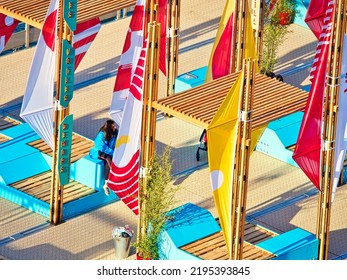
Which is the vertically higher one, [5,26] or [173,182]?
[5,26]

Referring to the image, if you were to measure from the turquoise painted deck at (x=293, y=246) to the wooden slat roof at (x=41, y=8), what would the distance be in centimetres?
553

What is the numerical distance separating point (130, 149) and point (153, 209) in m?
1.16

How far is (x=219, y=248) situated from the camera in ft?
103

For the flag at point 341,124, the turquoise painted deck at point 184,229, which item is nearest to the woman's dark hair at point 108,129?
the turquoise painted deck at point 184,229

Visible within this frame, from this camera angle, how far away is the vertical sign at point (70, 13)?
31.3 m

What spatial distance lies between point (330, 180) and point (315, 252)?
1546 mm

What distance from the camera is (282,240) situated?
31516 millimetres

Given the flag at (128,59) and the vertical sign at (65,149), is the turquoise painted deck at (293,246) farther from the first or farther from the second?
the vertical sign at (65,149)

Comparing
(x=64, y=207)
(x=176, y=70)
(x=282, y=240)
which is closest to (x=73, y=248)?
(x=64, y=207)

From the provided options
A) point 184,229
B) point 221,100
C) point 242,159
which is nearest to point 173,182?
point 184,229

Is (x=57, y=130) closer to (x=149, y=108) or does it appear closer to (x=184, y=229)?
(x=149, y=108)

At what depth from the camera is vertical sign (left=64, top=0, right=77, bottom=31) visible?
3130cm

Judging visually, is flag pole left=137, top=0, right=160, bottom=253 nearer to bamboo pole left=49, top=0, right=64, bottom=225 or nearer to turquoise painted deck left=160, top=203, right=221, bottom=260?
turquoise painted deck left=160, top=203, right=221, bottom=260

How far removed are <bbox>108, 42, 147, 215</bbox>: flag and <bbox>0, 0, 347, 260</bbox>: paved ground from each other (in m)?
1.37
